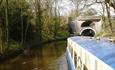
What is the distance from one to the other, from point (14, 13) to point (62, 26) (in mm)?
32046

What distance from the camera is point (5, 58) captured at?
24.4 metres

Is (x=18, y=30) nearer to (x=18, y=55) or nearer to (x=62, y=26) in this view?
(x=18, y=55)

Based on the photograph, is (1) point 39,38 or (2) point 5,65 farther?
(1) point 39,38

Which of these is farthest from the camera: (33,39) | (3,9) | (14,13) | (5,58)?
(33,39)

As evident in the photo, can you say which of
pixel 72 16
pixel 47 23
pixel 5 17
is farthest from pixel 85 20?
pixel 5 17

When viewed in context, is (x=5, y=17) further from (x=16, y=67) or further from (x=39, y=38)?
(x=39, y=38)

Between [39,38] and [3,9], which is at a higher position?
[3,9]

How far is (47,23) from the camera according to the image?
52156mm

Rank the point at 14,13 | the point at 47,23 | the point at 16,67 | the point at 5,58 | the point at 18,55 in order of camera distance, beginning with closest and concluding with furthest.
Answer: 1. the point at 16,67
2. the point at 5,58
3. the point at 18,55
4. the point at 14,13
5. the point at 47,23

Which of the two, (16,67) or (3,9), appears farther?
(3,9)

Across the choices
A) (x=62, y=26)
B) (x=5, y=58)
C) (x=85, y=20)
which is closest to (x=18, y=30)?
(x=5, y=58)

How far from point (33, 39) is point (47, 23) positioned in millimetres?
9637

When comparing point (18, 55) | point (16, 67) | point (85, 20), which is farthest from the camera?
point (85, 20)

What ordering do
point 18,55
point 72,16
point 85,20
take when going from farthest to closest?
point 72,16 → point 85,20 → point 18,55
